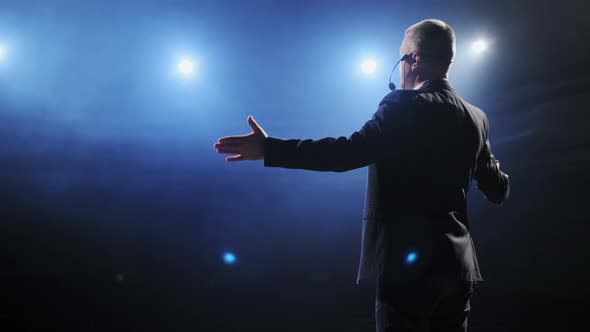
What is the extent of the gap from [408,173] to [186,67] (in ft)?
11.0

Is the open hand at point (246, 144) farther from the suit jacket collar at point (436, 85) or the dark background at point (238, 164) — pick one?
the dark background at point (238, 164)

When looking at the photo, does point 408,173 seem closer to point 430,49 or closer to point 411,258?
point 411,258

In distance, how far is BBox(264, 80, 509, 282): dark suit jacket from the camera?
816 millimetres

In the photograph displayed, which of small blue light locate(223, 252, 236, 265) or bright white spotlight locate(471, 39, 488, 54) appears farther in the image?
small blue light locate(223, 252, 236, 265)

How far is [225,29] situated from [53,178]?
2.77 metres

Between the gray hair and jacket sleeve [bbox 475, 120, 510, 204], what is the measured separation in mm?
316

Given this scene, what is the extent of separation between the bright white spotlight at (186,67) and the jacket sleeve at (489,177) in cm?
326

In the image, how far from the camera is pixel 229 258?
4.50 metres

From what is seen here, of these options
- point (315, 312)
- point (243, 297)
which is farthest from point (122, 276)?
point (315, 312)

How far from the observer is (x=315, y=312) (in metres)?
3.62

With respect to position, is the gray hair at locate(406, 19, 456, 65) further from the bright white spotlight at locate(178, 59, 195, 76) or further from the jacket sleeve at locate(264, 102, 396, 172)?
the bright white spotlight at locate(178, 59, 195, 76)

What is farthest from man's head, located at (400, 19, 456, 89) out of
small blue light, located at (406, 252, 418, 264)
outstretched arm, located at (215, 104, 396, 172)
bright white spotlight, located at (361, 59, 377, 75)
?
bright white spotlight, located at (361, 59, 377, 75)

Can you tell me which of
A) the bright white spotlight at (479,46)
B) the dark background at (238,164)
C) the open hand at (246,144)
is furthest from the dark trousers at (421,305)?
the bright white spotlight at (479,46)

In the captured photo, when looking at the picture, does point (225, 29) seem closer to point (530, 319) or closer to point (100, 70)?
point (100, 70)
